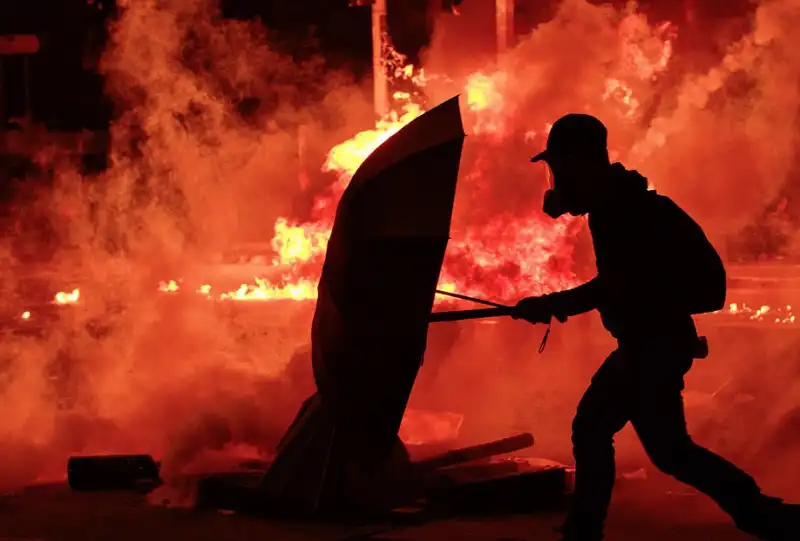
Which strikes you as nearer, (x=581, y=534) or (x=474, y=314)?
(x=581, y=534)

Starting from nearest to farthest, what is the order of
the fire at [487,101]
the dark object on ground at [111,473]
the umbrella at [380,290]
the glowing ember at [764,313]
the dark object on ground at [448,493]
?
the umbrella at [380,290] < the dark object on ground at [448,493] < the dark object on ground at [111,473] < the glowing ember at [764,313] < the fire at [487,101]

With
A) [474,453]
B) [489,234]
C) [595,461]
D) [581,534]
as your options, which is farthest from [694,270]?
[489,234]

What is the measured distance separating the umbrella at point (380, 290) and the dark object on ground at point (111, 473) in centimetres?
143

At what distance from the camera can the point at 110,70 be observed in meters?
28.0

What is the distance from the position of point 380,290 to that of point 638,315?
4.32 ft

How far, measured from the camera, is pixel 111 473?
6512 mm

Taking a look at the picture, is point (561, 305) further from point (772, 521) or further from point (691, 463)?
point (772, 521)

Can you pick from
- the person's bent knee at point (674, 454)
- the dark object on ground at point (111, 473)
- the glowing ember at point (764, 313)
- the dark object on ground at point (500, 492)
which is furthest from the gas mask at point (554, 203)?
the glowing ember at point (764, 313)

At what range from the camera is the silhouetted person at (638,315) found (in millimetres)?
4285

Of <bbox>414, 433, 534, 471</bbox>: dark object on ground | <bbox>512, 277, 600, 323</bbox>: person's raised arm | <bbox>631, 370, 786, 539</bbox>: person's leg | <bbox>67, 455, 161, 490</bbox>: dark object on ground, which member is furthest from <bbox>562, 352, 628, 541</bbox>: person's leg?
<bbox>67, 455, 161, 490</bbox>: dark object on ground

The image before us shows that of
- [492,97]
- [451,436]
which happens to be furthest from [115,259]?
[451,436]

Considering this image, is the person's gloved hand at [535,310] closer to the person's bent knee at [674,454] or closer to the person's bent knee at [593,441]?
the person's bent knee at [593,441]

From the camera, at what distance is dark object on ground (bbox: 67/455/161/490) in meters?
6.47

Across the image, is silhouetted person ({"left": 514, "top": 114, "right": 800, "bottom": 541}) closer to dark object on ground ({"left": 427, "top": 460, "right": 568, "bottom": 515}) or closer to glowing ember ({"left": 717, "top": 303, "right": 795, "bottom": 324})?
dark object on ground ({"left": 427, "top": 460, "right": 568, "bottom": 515})
